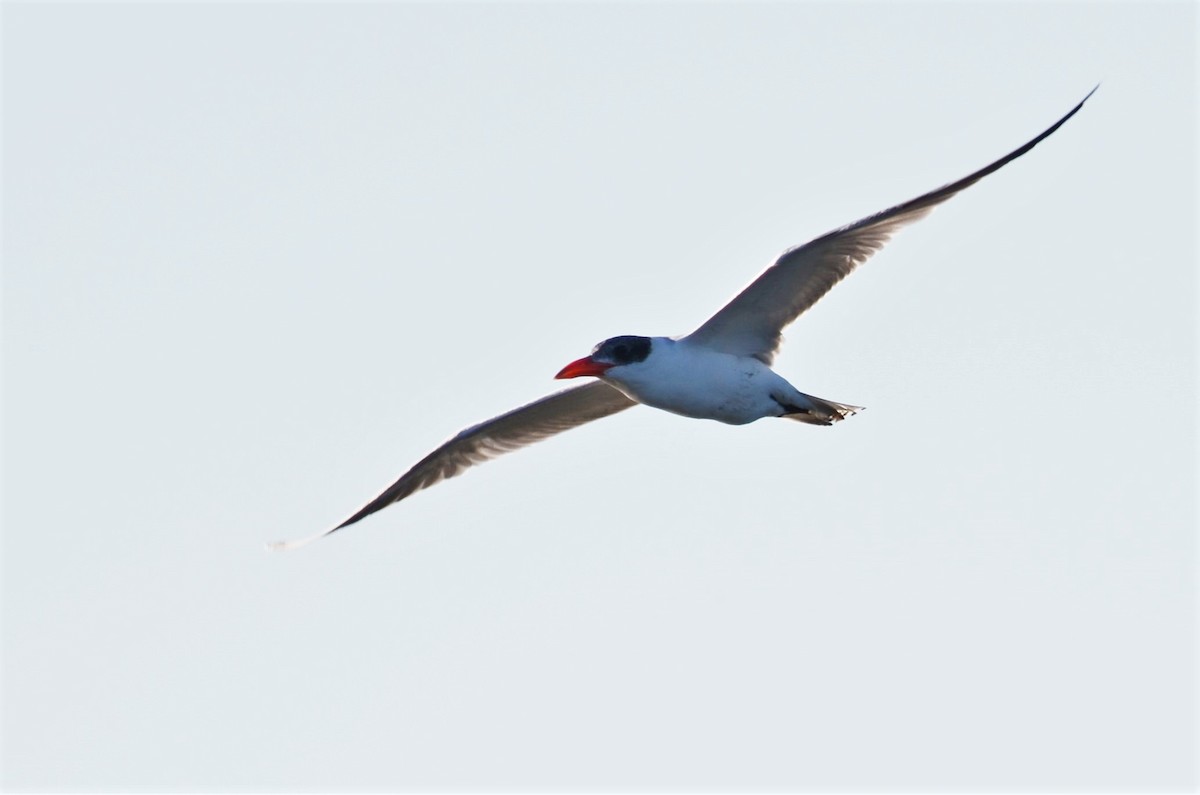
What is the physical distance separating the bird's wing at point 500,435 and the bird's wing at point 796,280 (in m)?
1.61

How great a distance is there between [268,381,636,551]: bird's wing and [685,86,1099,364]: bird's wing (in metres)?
1.61

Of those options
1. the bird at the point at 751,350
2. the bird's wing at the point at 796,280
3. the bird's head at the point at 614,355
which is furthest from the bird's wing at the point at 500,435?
the bird's head at the point at 614,355

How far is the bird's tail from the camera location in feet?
50.0

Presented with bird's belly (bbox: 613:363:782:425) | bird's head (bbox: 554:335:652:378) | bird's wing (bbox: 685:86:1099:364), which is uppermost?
bird's wing (bbox: 685:86:1099:364)

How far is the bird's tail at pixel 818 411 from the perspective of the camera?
15.2 m

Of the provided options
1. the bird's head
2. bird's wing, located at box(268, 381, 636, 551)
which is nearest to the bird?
the bird's head

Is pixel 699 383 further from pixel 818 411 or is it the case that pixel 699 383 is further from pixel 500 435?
pixel 500 435

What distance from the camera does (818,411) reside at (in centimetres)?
1535

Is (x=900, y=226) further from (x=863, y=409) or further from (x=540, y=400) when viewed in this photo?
(x=540, y=400)

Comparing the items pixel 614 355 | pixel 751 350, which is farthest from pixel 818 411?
pixel 614 355

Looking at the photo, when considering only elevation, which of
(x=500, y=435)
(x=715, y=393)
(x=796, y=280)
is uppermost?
(x=796, y=280)

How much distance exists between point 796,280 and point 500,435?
3.37 m

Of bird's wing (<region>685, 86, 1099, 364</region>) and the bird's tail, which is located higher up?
bird's wing (<region>685, 86, 1099, 364</region>)

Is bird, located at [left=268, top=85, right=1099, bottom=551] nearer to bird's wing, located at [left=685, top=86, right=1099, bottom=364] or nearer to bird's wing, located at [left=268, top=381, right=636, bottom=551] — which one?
bird's wing, located at [left=685, top=86, right=1099, bottom=364]
